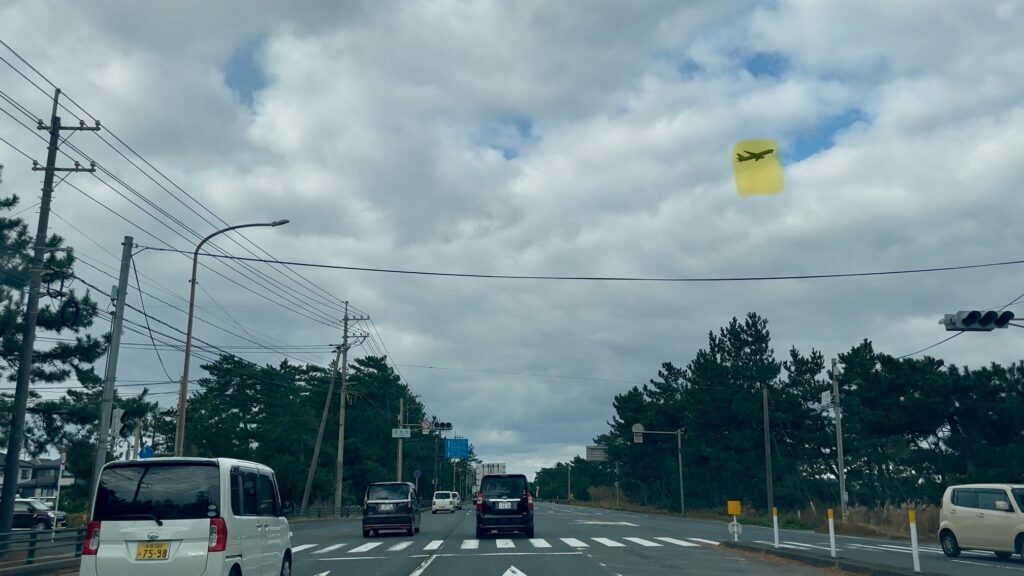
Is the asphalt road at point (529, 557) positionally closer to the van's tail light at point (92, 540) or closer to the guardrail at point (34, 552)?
the guardrail at point (34, 552)

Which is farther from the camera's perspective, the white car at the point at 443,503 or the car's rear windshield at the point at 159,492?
the white car at the point at 443,503

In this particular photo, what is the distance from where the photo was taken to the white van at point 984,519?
21000mm

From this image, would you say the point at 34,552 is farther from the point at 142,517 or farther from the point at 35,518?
the point at 35,518

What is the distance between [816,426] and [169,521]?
6207cm

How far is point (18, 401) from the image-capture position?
23.7 meters

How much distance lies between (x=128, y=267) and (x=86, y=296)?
9594 mm

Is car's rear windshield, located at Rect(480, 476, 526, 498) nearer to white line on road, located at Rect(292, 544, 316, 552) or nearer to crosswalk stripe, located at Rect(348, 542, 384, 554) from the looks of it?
crosswalk stripe, located at Rect(348, 542, 384, 554)

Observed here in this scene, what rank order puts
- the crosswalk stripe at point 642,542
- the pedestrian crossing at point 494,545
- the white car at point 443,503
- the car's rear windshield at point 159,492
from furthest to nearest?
1. the white car at point 443,503
2. the crosswalk stripe at point 642,542
3. the pedestrian crossing at point 494,545
4. the car's rear windshield at point 159,492

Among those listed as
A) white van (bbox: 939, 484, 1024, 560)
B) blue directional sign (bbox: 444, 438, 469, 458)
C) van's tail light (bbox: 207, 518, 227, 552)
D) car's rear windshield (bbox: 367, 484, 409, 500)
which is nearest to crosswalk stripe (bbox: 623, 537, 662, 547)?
white van (bbox: 939, 484, 1024, 560)

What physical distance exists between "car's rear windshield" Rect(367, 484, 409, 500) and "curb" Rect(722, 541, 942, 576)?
13179 millimetres

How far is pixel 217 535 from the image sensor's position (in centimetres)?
1046

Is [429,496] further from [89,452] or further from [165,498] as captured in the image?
[165,498]

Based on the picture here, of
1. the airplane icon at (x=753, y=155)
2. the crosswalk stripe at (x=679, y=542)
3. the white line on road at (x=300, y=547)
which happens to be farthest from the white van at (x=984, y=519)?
the white line on road at (x=300, y=547)

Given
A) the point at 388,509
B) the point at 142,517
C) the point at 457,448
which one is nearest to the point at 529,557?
the point at 142,517
